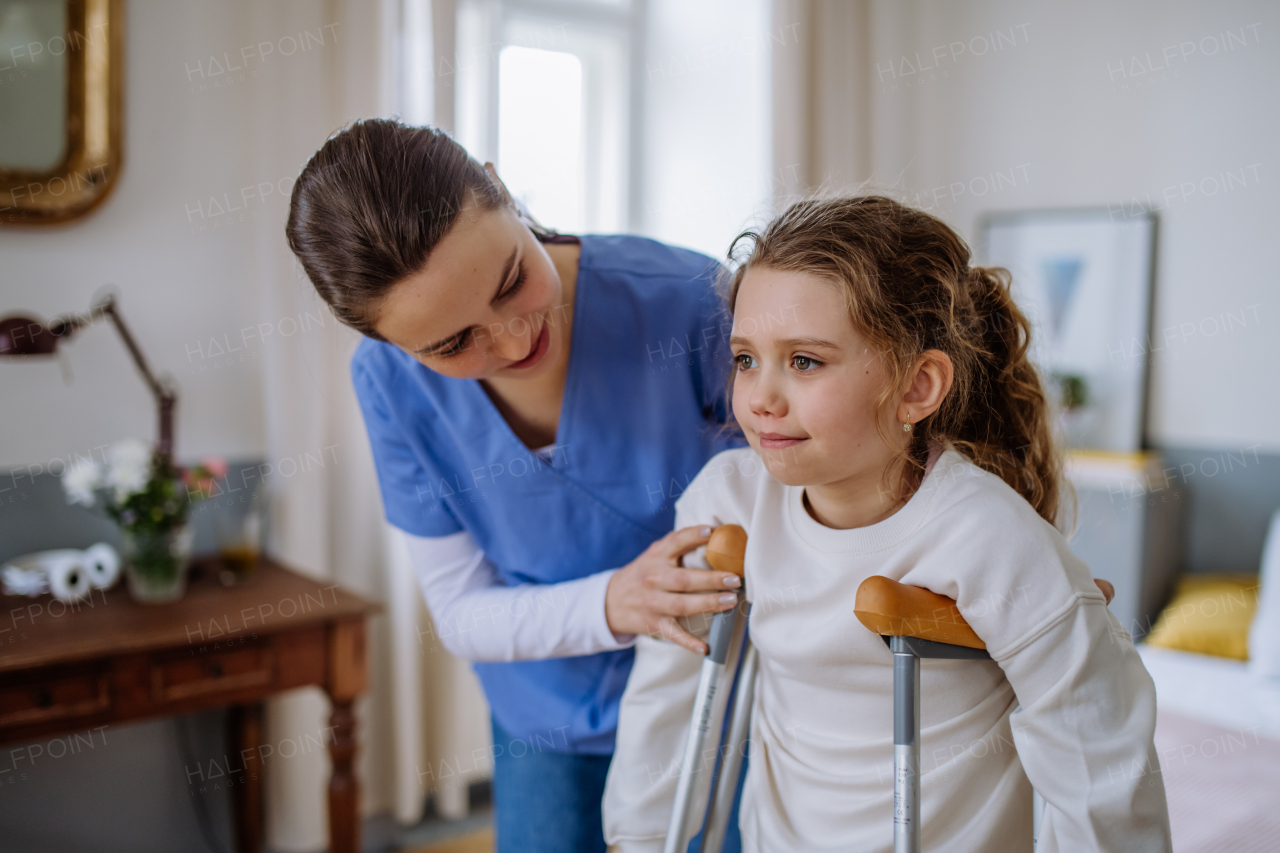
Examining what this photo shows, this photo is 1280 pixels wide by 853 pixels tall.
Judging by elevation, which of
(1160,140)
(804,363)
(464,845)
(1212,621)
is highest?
(1160,140)

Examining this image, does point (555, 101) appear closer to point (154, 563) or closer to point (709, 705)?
point (154, 563)

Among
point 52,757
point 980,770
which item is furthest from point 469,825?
point 980,770

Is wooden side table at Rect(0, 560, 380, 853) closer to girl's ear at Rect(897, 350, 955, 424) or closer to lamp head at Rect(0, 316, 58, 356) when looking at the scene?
lamp head at Rect(0, 316, 58, 356)

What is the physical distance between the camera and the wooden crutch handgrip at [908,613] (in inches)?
34.2

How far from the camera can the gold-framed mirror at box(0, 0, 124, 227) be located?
199 cm

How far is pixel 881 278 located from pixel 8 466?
2.00 meters

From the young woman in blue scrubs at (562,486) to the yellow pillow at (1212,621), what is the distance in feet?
6.38

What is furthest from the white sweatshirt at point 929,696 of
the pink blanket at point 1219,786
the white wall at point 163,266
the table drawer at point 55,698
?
the white wall at point 163,266

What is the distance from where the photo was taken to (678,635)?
1095 mm

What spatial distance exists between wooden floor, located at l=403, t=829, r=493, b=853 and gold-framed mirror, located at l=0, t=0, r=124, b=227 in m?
1.88

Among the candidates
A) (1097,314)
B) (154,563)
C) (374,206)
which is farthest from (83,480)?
(1097,314)

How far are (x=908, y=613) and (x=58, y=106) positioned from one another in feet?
7.02

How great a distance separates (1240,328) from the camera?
3.10m

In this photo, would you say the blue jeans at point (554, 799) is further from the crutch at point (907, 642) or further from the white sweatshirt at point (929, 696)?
the crutch at point (907, 642)
